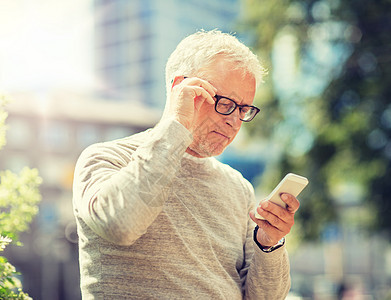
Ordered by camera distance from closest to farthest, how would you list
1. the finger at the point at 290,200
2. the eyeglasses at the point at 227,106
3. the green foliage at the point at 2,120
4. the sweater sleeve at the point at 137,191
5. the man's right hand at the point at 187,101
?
the sweater sleeve at the point at 137,191, the man's right hand at the point at 187,101, the finger at the point at 290,200, the eyeglasses at the point at 227,106, the green foliage at the point at 2,120

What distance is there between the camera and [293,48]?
11328 millimetres

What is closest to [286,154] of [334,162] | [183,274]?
[334,162]

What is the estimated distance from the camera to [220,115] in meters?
1.81

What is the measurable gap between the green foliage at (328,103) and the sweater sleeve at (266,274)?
338 inches

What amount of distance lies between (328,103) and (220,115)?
9277 mm

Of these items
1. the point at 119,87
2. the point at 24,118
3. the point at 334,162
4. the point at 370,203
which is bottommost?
the point at 119,87

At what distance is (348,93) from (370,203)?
214 centimetres

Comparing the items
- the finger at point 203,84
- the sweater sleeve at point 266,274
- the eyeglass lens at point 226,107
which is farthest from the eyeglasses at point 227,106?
the sweater sleeve at point 266,274

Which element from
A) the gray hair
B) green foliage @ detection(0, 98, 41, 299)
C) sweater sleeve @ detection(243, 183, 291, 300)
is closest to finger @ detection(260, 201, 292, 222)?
sweater sleeve @ detection(243, 183, 291, 300)

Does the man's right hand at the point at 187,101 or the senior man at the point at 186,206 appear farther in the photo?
the man's right hand at the point at 187,101

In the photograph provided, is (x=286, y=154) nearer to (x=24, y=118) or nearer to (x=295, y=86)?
(x=295, y=86)

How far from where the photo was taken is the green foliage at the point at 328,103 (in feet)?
33.9

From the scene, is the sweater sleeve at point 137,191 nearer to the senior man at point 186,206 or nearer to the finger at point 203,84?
the senior man at point 186,206

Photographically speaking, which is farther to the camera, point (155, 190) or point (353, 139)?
point (353, 139)
